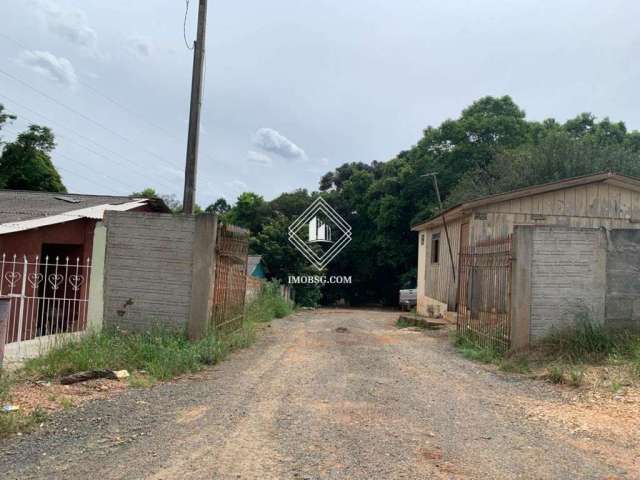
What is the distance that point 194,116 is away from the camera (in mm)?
9898

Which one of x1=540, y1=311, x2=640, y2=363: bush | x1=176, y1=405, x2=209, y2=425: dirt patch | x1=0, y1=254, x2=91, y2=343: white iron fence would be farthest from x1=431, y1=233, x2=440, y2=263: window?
x1=176, y1=405, x2=209, y2=425: dirt patch

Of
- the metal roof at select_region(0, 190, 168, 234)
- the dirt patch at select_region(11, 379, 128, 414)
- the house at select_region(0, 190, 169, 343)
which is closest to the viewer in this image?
the dirt patch at select_region(11, 379, 128, 414)

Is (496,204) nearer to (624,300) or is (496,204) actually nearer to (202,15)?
(624,300)

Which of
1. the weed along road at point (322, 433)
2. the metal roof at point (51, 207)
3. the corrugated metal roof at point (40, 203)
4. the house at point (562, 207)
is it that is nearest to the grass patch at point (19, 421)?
the weed along road at point (322, 433)

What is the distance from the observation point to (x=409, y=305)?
2745 centimetres

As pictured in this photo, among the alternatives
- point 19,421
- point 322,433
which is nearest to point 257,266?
point 19,421

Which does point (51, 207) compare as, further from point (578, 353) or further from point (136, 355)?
point (578, 353)

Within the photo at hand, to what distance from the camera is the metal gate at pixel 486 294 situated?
8.66 m

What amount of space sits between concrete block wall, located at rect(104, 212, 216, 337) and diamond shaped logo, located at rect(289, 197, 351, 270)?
16.2 meters

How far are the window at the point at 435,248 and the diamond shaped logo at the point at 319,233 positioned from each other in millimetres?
8078

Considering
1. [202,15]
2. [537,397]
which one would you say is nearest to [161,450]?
[537,397]

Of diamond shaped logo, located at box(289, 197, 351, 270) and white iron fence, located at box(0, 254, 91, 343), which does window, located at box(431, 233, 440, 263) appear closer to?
diamond shaped logo, located at box(289, 197, 351, 270)

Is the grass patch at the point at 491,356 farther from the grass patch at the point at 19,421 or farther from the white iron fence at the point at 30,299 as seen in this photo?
the white iron fence at the point at 30,299

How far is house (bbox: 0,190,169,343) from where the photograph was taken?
320 inches
